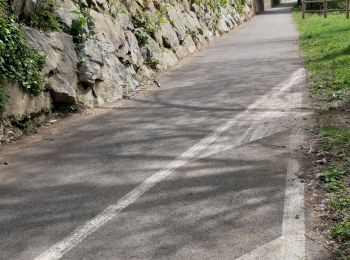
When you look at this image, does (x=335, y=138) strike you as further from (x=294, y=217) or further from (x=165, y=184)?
(x=165, y=184)

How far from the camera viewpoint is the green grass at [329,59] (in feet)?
34.3

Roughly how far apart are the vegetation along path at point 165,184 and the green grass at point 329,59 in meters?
0.81

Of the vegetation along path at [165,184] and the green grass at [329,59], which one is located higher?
the green grass at [329,59]

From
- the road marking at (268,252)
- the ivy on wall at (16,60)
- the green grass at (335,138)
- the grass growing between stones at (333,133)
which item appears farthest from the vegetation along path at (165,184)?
the ivy on wall at (16,60)

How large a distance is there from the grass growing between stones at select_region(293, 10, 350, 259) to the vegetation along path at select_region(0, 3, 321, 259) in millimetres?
293

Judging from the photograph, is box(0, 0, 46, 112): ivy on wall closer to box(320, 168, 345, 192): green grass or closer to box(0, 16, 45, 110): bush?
box(0, 16, 45, 110): bush

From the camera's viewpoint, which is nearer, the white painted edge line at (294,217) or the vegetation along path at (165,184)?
the white painted edge line at (294,217)

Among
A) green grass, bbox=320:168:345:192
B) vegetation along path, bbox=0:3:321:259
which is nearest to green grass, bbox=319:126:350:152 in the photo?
vegetation along path, bbox=0:3:321:259

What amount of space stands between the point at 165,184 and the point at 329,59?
407 inches

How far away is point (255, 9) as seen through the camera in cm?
4559

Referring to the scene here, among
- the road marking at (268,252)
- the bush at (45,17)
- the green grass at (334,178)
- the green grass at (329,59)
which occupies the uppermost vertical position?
the bush at (45,17)

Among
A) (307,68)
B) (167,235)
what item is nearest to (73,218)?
(167,235)

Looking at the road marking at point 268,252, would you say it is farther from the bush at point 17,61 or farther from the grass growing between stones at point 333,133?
the bush at point 17,61

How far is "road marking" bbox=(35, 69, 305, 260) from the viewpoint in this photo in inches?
171
